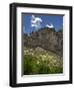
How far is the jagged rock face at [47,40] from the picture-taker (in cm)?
185

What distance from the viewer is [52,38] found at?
190 cm

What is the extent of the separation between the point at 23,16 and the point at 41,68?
Result: 353 millimetres

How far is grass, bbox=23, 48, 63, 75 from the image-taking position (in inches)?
72.4

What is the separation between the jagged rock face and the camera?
185 centimetres

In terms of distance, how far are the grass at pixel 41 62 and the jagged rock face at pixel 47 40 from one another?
0.03 meters

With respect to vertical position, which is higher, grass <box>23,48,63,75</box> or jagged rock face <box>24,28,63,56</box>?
jagged rock face <box>24,28,63,56</box>

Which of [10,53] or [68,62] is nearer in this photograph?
[10,53]

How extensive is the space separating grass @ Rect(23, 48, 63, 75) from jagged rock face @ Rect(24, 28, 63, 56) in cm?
3

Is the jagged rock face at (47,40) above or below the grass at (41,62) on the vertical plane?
above

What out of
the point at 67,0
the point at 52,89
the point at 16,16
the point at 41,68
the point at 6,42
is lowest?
the point at 52,89

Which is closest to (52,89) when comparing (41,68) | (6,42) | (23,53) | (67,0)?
(41,68)

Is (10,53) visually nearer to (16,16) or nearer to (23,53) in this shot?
(23,53)

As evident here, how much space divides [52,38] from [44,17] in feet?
0.48

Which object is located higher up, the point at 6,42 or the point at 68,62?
the point at 6,42
